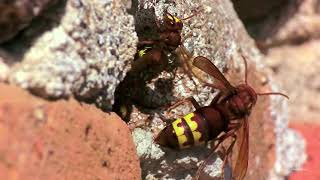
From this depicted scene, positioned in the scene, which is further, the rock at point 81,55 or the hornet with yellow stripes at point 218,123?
the hornet with yellow stripes at point 218,123

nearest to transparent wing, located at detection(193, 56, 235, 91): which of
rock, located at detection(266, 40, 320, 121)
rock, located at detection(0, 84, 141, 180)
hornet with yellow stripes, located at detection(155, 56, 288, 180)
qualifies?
hornet with yellow stripes, located at detection(155, 56, 288, 180)

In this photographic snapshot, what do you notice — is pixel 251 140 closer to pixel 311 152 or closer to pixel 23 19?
pixel 311 152

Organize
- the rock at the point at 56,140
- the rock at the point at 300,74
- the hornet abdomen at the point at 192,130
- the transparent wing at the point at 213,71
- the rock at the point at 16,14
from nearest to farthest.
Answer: the rock at the point at 56,140, the rock at the point at 16,14, the hornet abdomen at the point at 192,130, the transparent wing at the point at 213,71, the rock at the point at 300,74

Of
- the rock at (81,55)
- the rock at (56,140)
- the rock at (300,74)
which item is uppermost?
the rock at (81,55)

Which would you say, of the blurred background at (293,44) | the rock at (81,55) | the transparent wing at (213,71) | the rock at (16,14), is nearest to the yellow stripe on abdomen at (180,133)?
the transparent wing at (213,71)

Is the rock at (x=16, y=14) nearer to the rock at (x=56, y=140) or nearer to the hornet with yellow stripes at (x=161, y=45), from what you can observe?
the rock at (x=56, y=140)

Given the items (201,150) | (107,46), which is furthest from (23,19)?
(201,150)

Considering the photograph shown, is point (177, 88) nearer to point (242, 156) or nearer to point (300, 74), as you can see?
point (242, 156)
